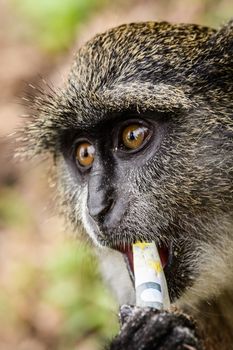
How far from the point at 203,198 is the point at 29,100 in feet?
4.20

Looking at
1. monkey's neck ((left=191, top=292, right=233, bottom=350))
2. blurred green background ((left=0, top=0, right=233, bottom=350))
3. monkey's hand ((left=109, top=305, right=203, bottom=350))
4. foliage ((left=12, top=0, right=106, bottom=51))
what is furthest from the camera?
foliage ((left=12, top=0, right=106, bottom=51))

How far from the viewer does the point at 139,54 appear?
190 inches

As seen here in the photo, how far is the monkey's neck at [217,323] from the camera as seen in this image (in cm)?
514

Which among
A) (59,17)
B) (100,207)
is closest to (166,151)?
(100,207)

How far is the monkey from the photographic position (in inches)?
179

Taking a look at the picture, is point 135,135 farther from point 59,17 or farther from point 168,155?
point 59,17

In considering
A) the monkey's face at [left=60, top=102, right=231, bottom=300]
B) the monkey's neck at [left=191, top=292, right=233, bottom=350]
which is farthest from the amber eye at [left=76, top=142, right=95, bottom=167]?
the monkey's neck at [left=191, top=292, right=233, bottom=350]

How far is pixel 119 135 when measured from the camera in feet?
15.6

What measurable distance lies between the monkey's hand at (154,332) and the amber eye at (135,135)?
1.04m

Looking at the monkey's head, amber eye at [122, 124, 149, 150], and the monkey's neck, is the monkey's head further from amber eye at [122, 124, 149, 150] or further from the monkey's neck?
the monkey's neck

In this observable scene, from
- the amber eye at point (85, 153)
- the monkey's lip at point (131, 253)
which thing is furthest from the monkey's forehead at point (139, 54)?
the monkey's lip at point (131, 253)

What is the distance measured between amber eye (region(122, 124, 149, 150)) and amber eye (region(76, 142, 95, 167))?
282 millimetres

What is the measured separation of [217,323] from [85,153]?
1.32m

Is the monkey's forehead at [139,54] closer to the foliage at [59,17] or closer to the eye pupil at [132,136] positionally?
the eye pupil at [132,136]
